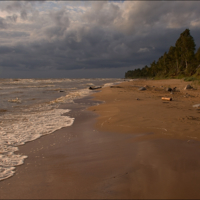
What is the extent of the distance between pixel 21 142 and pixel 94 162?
2.37m

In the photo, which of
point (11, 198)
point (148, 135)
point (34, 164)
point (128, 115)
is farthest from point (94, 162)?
point (128, 115)

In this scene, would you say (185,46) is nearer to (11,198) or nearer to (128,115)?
(128,115)

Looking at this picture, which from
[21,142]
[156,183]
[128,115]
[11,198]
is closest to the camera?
[11,198]

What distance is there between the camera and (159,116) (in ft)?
21.8

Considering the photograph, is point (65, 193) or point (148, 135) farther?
point (148, 135)

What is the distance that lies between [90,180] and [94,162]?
25.5 inches

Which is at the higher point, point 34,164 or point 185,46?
point 185,46

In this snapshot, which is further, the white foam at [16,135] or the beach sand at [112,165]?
the white foam at [16,135]

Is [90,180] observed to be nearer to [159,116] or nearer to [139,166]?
[139,166]

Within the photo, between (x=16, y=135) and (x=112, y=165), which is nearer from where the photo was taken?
(x=112, y=165)

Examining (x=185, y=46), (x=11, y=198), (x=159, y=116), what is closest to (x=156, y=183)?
(x=11, y=198)

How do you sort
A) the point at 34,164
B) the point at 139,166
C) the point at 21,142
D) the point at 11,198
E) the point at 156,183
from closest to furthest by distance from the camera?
1. the point at 11,198
2. the point at 156,183
3. the point at 139,166
4. the point at 34,164
5. the point at 21,142

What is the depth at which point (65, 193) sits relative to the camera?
232 centimetres

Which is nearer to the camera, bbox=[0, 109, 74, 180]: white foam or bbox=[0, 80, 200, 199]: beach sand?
bbox=[0, 80, 200, 199]: beach sand
